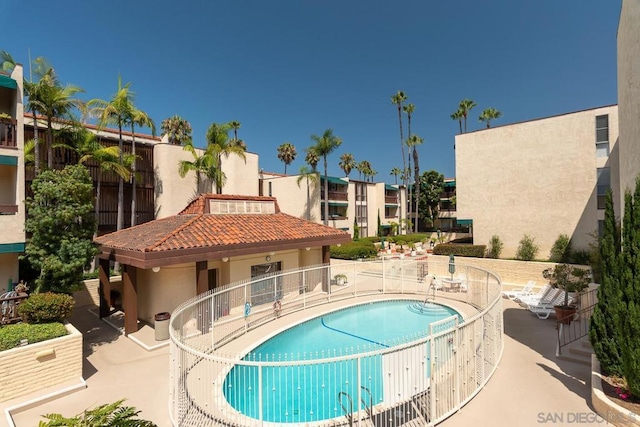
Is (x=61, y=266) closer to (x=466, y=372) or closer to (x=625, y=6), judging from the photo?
(x=466, y=372)

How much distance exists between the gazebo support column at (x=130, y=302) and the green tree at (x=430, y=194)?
4296 centimetres

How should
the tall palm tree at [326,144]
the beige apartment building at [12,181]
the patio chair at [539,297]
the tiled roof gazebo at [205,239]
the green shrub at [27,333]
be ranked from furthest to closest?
the tall palm tree at [326,144] → the patio chair at [539,297] → the tiled roof gazebo at [205,239] → the beige apartment building at [12,181] → the green shrub at [27,333]

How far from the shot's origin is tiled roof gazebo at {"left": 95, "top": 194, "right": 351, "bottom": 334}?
1199 centimetres

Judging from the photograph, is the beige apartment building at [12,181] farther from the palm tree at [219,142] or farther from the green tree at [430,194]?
the green tree at [430,194]

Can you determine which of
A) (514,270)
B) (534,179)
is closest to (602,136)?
(534,179)

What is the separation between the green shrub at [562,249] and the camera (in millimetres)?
22047

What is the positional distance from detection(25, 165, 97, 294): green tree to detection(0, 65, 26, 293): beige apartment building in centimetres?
198

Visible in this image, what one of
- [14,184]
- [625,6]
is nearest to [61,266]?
[14,184]

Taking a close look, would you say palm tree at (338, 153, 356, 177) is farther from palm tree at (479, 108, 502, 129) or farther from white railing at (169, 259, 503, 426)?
white railing at (169, 259, 503, 426)

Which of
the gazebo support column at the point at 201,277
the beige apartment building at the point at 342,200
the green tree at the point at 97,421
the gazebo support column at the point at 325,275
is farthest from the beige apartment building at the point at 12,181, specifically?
the beige apartment building at the point at 342,200

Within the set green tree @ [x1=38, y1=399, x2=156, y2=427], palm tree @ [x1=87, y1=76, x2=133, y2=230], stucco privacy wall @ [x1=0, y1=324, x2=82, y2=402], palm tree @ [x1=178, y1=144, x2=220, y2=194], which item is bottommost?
stucco privacy wall @ [x1=0, y1=324, x2=82, y2=402]

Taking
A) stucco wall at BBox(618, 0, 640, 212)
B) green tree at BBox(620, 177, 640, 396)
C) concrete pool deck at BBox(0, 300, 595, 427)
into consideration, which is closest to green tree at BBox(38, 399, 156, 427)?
concrete pool deck at BBox(0, 300, 595, 427)

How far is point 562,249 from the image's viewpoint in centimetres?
2212

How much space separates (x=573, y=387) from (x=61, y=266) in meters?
15.2
